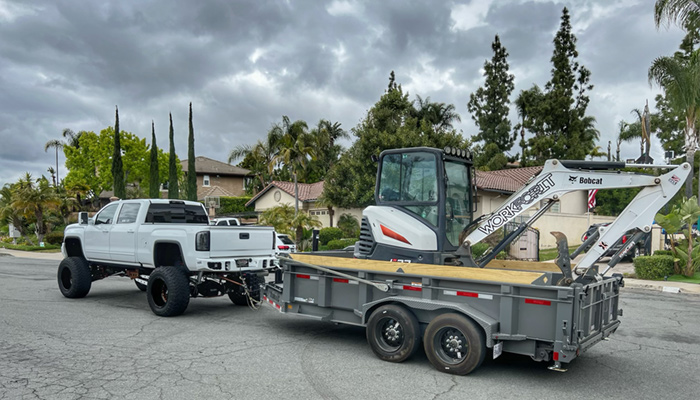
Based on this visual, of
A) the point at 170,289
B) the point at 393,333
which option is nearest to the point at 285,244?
the point at 170,289

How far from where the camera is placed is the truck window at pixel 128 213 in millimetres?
10664

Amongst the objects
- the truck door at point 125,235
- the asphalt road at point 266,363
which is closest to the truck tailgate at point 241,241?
the asphalt road at point 266,363

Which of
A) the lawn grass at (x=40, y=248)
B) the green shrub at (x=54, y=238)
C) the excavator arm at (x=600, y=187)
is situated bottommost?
the lawn grass at (x=40, y=248)

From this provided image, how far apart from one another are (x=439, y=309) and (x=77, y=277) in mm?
8500

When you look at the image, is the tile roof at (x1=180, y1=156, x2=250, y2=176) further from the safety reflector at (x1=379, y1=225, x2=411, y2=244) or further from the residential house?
the safety reflector at (x1=379, y1=225, x2=411, y2=244)

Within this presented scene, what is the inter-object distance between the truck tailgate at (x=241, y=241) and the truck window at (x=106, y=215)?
9.75 feet

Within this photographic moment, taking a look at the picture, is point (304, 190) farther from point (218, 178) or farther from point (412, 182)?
point (412, 182)

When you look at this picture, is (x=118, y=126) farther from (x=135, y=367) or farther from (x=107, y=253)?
(x=135, y=367)

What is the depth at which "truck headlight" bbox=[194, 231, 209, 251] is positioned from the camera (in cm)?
930

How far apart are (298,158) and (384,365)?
2946cm

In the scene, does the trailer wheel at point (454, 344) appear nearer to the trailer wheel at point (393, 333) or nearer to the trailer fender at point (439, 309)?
the trailer fender at point (439, 309)

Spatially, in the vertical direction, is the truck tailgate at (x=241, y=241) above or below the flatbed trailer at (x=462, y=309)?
above

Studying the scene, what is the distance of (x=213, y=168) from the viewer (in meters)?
58.1

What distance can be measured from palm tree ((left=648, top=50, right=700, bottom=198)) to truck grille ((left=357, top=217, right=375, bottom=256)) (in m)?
17.8
